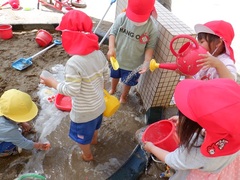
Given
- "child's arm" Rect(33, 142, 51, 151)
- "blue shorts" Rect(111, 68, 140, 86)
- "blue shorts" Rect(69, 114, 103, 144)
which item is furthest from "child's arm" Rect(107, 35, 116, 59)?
"child's arm" Rect(33, 142, 51, 151)

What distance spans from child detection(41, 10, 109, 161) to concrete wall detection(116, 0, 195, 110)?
73 centimetres

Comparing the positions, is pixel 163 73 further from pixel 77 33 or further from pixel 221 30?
pixel 77 33

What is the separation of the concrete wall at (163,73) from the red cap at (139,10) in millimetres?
251

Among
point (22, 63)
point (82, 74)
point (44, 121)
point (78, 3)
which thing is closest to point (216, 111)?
point (82, 74)

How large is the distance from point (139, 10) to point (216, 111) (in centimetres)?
139

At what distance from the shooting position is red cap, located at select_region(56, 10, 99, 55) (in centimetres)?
162

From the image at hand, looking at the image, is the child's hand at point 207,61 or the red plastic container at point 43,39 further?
the red plastic container at point 43,39

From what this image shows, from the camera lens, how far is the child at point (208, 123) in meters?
1.12

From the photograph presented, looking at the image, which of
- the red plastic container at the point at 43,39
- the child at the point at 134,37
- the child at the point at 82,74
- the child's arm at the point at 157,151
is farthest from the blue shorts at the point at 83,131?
the red plastic container at the point at 43,39

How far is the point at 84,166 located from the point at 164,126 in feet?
2.95

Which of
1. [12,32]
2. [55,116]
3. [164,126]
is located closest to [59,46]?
[12,32]

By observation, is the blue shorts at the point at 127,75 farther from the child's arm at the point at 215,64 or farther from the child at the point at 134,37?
the child's arm at the point at 215,64

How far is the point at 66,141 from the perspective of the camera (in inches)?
102

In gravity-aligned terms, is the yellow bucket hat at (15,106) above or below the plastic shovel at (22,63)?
above
